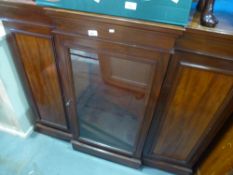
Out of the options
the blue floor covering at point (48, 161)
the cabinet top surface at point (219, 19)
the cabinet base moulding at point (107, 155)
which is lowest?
the blue floor covering at point (48, 161)

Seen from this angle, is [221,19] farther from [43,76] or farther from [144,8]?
[43,76]

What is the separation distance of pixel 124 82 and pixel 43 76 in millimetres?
514

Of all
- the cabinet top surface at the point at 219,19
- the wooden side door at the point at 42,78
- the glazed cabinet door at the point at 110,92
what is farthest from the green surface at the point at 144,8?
the wooden side door at the point at 42,78

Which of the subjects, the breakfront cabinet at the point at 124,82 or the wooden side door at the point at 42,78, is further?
the wooden side door at the point at 42,78

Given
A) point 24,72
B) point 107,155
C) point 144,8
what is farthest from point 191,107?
point 24,72

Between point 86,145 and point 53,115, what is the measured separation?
1.12 feet

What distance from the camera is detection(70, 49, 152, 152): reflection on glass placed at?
939 millimetres

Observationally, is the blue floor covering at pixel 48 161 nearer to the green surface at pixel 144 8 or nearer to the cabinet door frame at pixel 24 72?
the cabinet door frame at pixel 24 72

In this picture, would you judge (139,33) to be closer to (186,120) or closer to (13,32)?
(186,120)

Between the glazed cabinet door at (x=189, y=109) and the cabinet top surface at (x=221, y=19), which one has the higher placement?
the cabinet top surface at (x=221, y=19)

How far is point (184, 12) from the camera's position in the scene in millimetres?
626

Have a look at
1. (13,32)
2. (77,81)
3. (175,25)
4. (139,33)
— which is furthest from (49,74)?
(175,25)

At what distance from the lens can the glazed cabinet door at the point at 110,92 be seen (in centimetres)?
84

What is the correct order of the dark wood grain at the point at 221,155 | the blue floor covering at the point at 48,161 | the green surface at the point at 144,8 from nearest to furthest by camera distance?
the green surface at the point at 144,8
the dark wood grain at the point at 221,155
the blue floor covering at the point at 48,161
